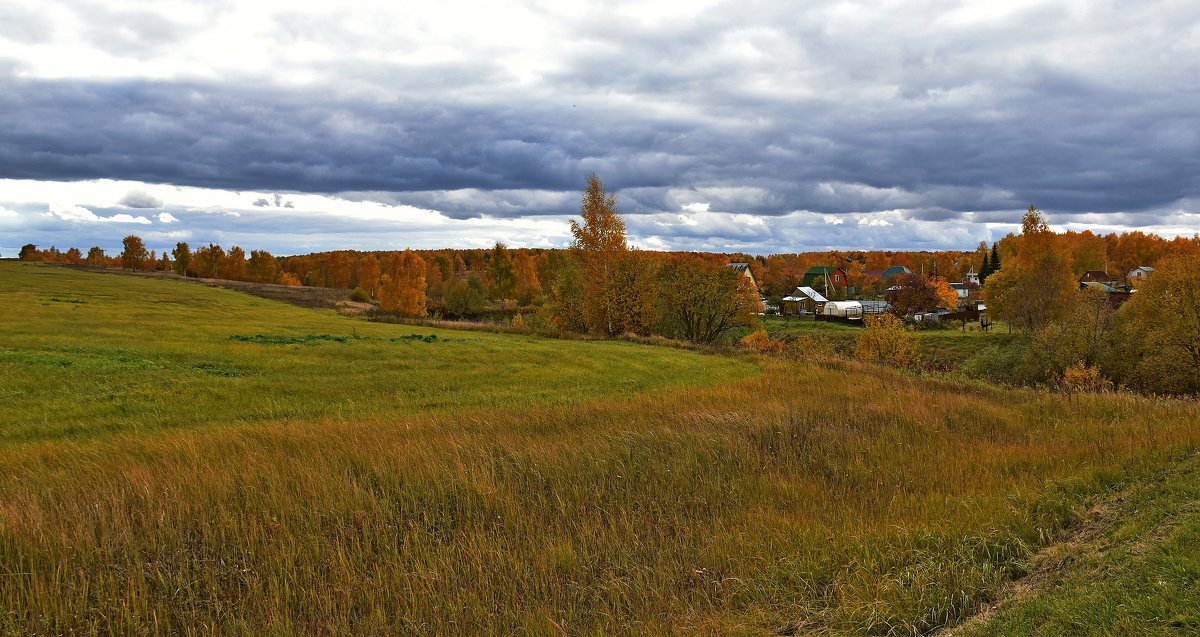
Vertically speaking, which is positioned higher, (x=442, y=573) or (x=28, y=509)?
(x=28, y=509)

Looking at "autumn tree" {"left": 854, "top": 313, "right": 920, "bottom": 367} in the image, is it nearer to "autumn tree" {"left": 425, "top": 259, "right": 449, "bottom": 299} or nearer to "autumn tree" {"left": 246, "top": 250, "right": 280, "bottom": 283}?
"autumn tree" {"left": 425, "top": 259, "right": 449, "bottom": 299}

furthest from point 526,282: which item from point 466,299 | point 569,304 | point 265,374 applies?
point 265,374

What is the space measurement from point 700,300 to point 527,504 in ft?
163

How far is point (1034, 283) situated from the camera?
237ft

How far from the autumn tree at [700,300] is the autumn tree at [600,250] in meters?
→ 10.8

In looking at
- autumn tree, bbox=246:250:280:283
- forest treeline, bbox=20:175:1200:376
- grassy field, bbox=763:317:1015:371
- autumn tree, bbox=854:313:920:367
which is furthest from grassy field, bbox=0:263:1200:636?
autumn tree, bbox=246:250:280:283

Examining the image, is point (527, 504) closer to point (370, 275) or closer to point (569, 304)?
point (569, 304)

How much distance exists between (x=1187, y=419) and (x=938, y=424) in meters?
5.28

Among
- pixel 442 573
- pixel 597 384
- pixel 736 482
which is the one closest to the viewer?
pixel 442 573

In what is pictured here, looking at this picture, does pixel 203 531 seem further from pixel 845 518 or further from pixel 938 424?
pixel 938 424

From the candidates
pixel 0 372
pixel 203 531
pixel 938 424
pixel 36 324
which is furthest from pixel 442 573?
pixel 36 324

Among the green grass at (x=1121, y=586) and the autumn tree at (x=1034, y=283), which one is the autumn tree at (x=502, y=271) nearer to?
the autumn tree at (x=1034, y=283)

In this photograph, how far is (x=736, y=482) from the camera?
10164mm

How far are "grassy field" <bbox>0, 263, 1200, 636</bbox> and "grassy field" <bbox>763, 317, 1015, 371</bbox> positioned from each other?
50735 millimetres
